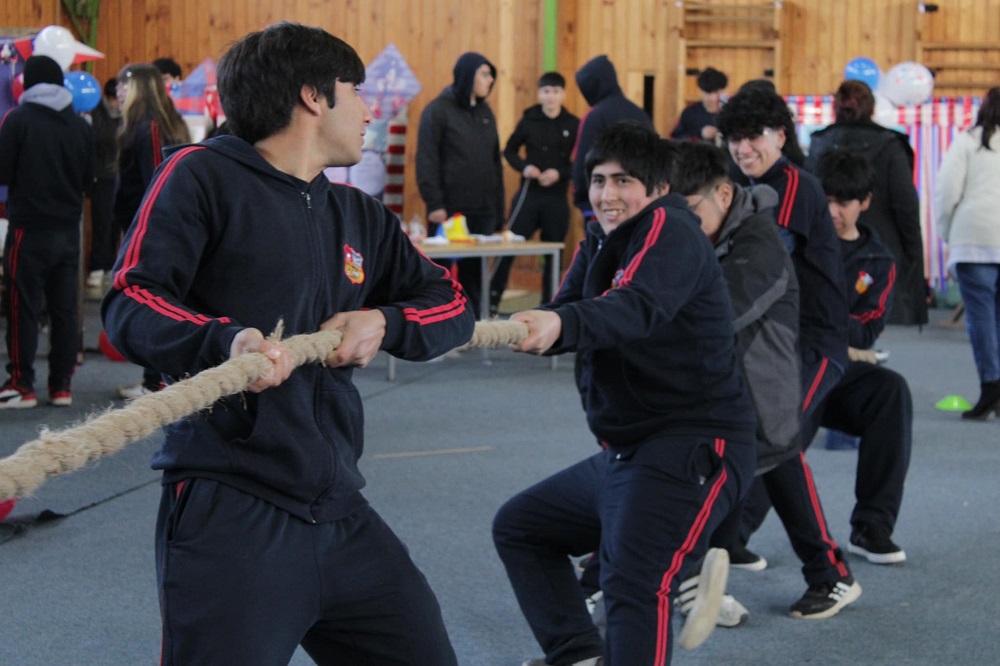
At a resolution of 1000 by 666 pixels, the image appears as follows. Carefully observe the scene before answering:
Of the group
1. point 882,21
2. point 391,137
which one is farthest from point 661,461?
point 882,21

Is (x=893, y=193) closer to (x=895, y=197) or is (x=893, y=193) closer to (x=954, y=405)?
(x=895, y=197)

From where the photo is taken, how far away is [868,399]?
403cm

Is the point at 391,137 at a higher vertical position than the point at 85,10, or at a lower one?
lower

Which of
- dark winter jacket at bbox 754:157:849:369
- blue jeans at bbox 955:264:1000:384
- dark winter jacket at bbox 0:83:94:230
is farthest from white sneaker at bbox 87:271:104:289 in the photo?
dark winter jacket at bbox 754:157:849:369

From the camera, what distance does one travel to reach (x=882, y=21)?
36.2 ft

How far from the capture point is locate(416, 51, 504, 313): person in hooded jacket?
26.4 feet

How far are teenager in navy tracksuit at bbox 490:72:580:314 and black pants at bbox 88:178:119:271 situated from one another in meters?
3.47

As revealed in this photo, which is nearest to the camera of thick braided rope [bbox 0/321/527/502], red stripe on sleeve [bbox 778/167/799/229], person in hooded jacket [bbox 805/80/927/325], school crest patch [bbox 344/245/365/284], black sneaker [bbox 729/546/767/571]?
thick braided rope [bbox 0/321/527/502]

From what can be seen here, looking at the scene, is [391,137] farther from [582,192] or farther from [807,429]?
[807,429]

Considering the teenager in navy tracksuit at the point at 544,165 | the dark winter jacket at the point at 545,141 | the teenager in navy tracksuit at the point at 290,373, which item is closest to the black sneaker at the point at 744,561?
the teenager in navy tracksuit at the point at 290,373

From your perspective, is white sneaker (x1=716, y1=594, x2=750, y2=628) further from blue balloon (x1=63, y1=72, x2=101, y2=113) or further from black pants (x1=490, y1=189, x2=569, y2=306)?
black pants (x1=490, y1=189, x2=569, y2=306)

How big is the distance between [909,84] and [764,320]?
6983 mm

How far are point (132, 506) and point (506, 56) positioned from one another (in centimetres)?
719

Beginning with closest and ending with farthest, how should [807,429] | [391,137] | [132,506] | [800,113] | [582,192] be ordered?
[807,429]
[132,506]
[582,192]
[391,137]
[800,113]
